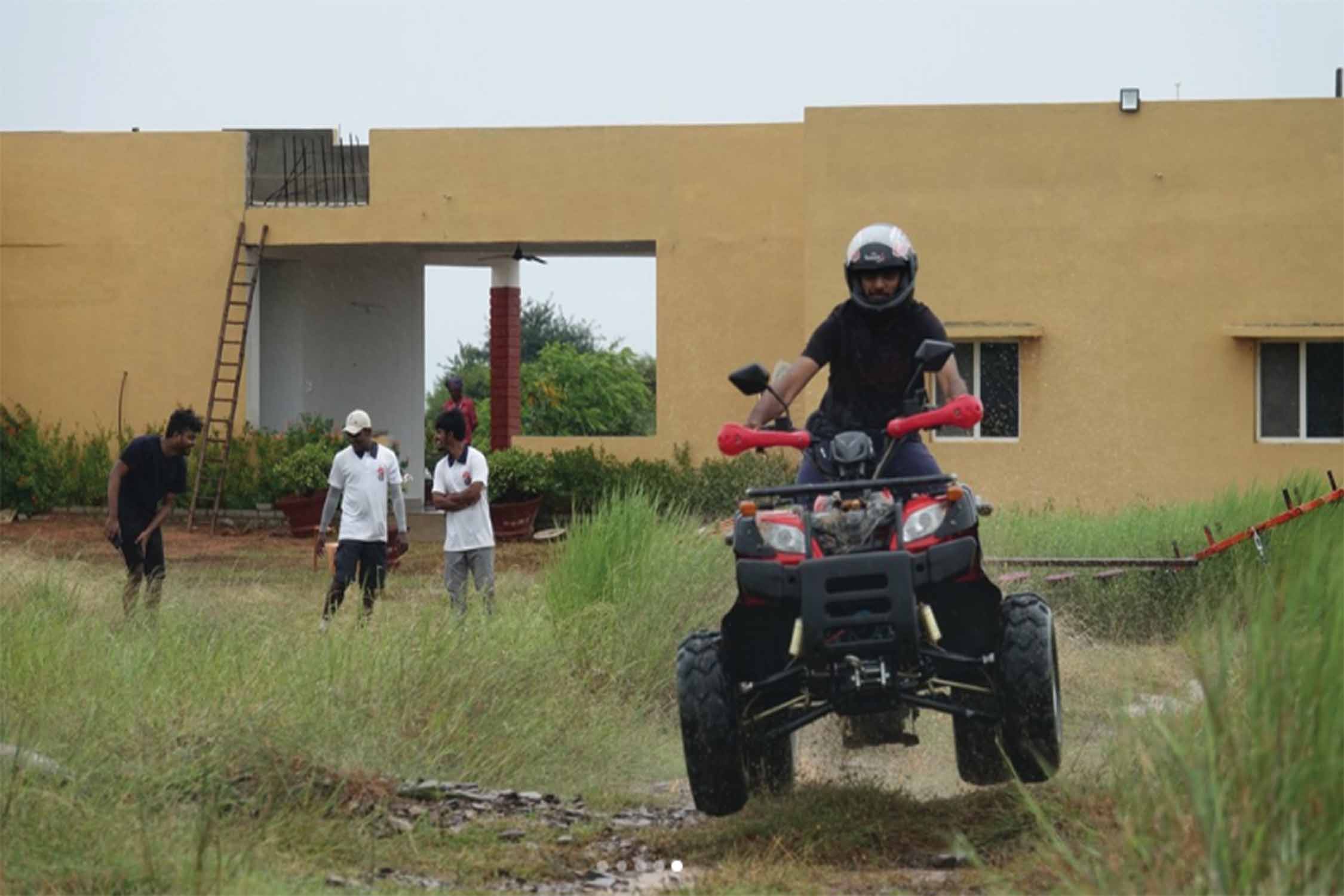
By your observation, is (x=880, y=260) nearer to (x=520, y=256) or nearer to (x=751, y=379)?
(x=751, y=379)

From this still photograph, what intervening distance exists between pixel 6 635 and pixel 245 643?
45.5 inches

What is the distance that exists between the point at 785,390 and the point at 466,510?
681cm

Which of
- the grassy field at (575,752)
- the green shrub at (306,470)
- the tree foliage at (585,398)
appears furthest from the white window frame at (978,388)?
the tree foliage at (585,398)

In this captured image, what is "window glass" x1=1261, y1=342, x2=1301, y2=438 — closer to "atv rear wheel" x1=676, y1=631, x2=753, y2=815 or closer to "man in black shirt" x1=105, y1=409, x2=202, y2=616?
"man in black shirt" x1=105, y1=409, x2=202, y2=616

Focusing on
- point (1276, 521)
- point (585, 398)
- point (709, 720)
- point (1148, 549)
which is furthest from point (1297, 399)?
point (585, 398)

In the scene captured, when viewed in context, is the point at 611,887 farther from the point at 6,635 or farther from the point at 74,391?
the point at 74,391

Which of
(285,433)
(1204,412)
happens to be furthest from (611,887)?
(285,433)

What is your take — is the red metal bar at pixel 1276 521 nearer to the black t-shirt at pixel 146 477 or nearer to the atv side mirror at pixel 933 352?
the atv side mirror at pixel 933 352

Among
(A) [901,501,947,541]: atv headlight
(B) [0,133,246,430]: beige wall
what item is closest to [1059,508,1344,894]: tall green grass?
(A) [901,501,947,541]: atv headlight

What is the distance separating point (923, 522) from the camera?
786 cm

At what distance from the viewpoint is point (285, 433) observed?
95.9ft

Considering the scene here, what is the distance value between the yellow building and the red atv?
717 inches

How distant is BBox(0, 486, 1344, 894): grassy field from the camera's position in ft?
18.6

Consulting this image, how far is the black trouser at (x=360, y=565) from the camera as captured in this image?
15258mm
